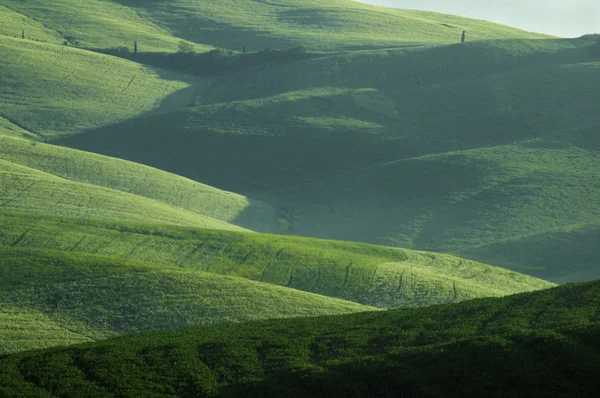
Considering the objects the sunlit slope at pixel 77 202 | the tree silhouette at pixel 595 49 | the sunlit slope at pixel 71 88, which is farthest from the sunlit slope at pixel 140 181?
the tree silhouette at pixel 595 49

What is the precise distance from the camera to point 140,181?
82438 mm

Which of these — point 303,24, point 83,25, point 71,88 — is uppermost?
point 303,24

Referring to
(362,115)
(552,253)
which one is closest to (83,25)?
(362,115)

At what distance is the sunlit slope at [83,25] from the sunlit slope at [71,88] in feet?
33.1

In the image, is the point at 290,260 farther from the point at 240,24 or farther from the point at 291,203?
the point at 240,24

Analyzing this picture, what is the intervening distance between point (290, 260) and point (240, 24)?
113 m

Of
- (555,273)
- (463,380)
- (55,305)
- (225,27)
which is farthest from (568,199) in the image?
(225,27)

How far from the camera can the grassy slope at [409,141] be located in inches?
3238

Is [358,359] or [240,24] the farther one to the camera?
[240,24]

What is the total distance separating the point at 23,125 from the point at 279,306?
232 ft

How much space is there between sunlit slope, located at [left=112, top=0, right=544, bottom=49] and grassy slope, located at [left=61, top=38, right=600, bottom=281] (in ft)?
62.7

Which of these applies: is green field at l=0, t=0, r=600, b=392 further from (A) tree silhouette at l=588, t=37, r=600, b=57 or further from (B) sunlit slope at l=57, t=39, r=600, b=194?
(A) tree silhouette at l=588, t=37, r=600, b=57

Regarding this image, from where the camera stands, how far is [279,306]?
4194 centimetres

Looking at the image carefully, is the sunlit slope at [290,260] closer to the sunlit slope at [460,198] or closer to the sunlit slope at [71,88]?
the sunlit slope at [460,198]
